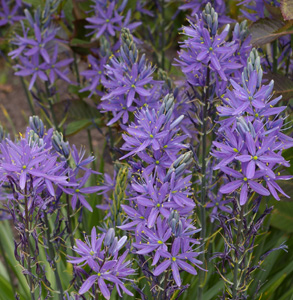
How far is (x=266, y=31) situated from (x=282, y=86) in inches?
12.5

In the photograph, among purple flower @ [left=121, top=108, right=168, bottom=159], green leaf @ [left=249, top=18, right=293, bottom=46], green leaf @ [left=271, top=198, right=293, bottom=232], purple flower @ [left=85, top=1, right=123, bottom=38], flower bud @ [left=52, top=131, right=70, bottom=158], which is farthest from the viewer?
purple flower @ [left=85, top=1, right=123, bottom=38]

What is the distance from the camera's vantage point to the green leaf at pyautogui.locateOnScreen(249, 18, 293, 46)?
250 cm

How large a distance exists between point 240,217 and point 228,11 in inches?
86.4

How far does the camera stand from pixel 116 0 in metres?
3.39

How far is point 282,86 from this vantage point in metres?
2.54

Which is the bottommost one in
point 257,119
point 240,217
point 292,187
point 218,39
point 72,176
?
point 292,187

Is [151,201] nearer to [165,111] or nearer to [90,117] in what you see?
[165,111]

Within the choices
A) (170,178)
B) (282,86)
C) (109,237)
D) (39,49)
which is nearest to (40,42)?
(39,49)

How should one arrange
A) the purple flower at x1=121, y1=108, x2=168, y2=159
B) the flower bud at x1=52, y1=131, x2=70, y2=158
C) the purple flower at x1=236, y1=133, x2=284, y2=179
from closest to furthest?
the purple flower at x1=236, y1=133, x2=284, y2=179 < the purple flower at x1=121, y1=108, x2=168, y2=159 < the flower bud at x1=52, y1=131, x2=70, y2=158

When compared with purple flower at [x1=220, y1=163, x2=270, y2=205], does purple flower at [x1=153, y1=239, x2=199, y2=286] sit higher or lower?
lower

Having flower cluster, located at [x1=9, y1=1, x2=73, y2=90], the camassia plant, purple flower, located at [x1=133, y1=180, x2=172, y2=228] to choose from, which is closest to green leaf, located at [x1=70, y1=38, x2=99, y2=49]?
flower cluster, located at [x1=9, y1=1, x2=73, y2=90]

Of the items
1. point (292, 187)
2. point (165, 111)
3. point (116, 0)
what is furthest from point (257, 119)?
point (116, 0)

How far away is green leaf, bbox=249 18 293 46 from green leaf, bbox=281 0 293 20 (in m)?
0.10

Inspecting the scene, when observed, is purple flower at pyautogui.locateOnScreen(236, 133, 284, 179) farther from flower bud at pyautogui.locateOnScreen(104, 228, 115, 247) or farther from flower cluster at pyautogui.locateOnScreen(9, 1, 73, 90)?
flower cluster at pyautogui.locateOnScreen(9, 1, 73, 90)
